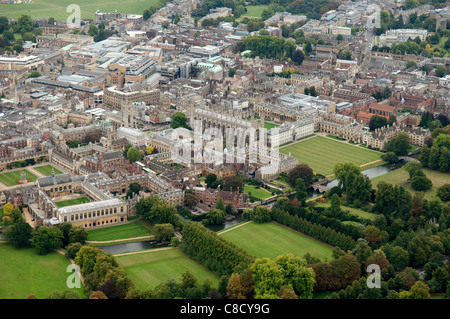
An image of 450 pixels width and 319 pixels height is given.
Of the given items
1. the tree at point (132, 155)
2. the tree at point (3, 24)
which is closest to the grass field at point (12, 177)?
the tree at point (132, 155)

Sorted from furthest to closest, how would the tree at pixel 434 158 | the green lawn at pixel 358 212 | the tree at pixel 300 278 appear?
the tree at pixel 434 158
the green lawn at pixel 358 212
the tree at pixel 300 278

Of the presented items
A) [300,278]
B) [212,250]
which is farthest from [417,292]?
[212,250]

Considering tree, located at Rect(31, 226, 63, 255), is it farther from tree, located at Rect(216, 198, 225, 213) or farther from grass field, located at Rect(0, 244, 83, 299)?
tree, located at Rect(216, 198, 225, 213)

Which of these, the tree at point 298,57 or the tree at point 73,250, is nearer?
the tree at point 73,250

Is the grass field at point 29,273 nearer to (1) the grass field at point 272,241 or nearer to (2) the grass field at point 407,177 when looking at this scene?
(1) the grass field at point 272,241

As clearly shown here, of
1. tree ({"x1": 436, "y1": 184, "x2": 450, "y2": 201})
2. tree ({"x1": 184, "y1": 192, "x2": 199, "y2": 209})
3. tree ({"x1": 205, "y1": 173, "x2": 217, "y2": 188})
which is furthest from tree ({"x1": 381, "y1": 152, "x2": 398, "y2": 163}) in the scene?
tree ({"x1": 184, "y1": 192, "x2": 199, "y2": 209})
